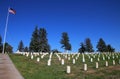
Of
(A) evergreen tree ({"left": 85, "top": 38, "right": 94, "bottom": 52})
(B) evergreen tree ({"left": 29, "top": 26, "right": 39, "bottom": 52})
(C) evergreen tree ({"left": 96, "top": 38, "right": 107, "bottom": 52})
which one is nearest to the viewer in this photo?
(B) evergreen tree ({"left": 29, "top": 26, "right": 39, "bottom": 52})

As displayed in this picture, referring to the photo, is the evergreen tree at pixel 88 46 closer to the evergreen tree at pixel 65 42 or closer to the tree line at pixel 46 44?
the tree line at pixel 46 44

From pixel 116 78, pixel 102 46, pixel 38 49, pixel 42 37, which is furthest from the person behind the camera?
pixel 102 46

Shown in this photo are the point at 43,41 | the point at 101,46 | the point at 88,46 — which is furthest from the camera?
the point at 88,46

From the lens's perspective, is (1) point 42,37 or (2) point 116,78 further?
(1) point 42,37

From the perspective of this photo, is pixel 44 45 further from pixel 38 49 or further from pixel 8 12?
pixel 8 12

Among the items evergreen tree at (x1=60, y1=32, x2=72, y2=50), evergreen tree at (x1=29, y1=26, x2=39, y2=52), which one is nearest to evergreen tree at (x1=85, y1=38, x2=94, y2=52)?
evergreen tree at (x1=60, y1=32, x2=72, y2=50)

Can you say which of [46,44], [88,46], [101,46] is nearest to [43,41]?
[46,44]

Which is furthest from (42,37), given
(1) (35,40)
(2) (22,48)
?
(2) (22,48)

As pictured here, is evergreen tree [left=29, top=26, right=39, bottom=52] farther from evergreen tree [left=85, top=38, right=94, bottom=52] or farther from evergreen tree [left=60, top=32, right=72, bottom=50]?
evergreen tree [left=85, top=38, right=94, bottom=52]

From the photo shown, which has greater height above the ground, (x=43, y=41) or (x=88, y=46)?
(x=43, y=41)

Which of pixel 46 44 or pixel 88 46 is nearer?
pixel 46 44

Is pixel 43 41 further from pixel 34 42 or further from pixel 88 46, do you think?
pixel 88 46

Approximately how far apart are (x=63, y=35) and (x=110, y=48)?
2625 cm

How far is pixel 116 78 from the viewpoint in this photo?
13.9 m
